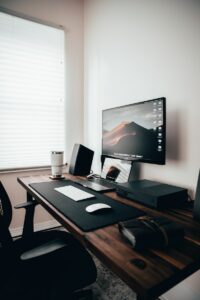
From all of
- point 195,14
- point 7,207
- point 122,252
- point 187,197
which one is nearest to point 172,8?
point 195,14

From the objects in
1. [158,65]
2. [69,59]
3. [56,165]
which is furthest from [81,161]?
[69,59]

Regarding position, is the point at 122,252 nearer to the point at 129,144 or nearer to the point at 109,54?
the point at 129,144

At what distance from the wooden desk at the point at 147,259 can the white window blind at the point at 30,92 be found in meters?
1.59

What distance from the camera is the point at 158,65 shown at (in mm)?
1521

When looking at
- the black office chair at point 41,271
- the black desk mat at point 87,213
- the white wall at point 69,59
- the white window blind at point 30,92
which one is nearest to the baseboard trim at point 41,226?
the white wall at point 69,59

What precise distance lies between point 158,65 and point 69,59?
1.37m

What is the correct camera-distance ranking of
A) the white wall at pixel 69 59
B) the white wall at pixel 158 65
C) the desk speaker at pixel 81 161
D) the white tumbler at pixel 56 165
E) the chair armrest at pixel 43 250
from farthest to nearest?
1. the white wall at pixel 69 59
2. the desk speaker at pixel 81 161
3. the white tumbler at pixel 56 165
4. the white wall at pixel 158 65
5. the chair armrest at pixel 43 250

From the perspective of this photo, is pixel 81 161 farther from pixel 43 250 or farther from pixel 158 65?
pixel 43 250

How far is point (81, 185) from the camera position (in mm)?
1660

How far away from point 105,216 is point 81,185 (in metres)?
0.67

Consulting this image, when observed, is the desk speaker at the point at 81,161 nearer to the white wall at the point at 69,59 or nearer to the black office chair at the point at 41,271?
the white wall at the point at 69,59

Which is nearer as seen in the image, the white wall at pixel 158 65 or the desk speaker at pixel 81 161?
the white wall at pixel 158 65

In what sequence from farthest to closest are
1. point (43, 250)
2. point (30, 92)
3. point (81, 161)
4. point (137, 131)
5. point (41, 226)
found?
point (41, 226)
point (30, 92)
point (81, 161)
point (137, 131)
point (43, 250)

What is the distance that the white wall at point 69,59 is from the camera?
2287 millimetres
